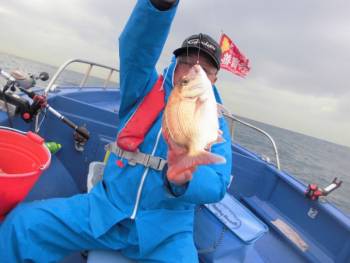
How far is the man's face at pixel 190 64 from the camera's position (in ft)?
7.89

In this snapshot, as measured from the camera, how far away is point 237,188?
4.87 m

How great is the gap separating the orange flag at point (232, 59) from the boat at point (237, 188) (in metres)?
1.61

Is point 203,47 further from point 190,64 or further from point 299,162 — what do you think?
point 299,162

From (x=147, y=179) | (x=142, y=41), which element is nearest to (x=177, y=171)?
(x=147, y=179)

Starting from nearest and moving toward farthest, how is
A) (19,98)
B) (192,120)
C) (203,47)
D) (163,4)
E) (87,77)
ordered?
(192,120) → (163,4) → (203,47) → (19,98) → (87,77)

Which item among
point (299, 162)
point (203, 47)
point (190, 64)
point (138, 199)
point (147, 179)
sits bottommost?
point (299, 162)

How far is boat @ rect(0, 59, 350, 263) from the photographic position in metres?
3.00

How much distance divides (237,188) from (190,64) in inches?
118

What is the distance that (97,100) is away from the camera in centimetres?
591

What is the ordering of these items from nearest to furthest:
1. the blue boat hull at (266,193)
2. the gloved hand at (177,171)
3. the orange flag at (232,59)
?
the gloved hand at (177,171), the blue boat hull at (266,193), the orange flag at (232,59)


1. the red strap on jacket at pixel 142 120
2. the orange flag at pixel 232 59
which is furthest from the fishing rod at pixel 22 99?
the orange flag at pixel 232 59

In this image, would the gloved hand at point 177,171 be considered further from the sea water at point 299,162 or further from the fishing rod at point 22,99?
the sea water at point 299,162

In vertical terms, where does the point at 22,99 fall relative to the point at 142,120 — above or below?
below

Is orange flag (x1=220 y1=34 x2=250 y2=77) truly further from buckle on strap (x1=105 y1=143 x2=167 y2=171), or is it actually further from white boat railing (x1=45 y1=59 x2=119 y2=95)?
buckle on strap (x1=105 y1=143 x2=167 y2=171)
